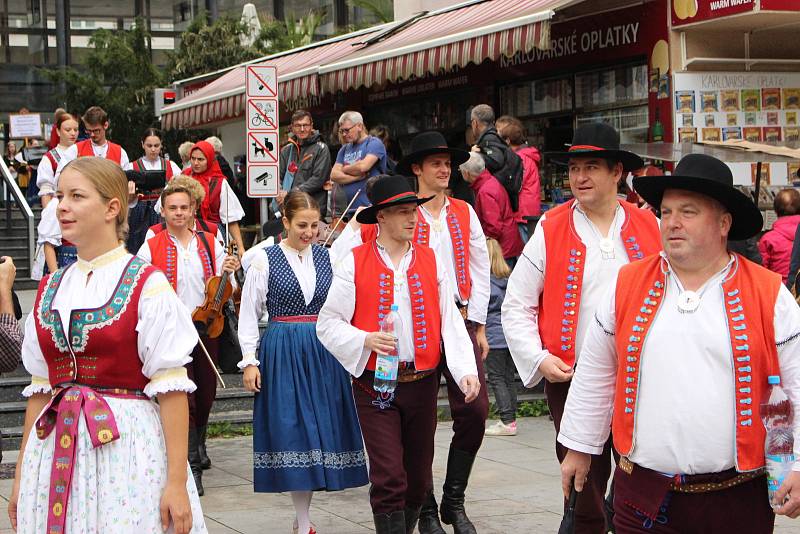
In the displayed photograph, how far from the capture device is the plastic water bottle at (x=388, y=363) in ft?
19.7

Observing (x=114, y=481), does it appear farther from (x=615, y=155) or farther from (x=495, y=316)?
(x=495, y=316)

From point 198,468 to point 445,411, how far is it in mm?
3338

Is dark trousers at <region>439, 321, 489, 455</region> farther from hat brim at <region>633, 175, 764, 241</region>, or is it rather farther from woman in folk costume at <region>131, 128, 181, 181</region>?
woman in folk costume at <region>131, 128, 181, 181</region>

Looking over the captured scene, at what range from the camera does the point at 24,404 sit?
10.3m

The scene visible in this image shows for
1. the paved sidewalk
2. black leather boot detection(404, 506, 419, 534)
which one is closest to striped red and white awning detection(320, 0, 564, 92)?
the paved sidewalk

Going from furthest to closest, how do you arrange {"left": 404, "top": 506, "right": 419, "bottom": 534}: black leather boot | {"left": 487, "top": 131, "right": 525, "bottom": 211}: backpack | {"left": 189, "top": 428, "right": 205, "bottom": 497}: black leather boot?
{"left": 487, "top": 131, "right": 525, "bottom": 211}: backpack, {"left": 189, "top": 428, "right": 205, "bottom": 497}: black leather boot, {"left": 404, "top": 506, "right": 419, "bottom": 534}: black leather boot

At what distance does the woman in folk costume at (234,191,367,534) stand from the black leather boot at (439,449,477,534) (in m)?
0.56

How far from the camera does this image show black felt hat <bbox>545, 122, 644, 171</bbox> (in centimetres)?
556

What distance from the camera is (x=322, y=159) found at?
12625 mm

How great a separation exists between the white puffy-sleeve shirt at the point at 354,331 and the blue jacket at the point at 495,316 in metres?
4.12

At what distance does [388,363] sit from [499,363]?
4.52 m

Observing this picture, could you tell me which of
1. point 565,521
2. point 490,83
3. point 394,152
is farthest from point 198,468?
point 394,152

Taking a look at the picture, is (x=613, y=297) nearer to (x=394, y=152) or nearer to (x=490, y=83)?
(x=490, y=83)

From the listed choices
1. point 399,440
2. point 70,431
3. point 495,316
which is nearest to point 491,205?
point 495,316
